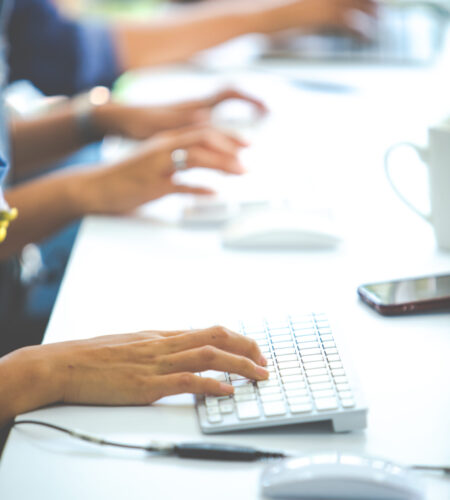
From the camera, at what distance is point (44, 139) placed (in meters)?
1.39

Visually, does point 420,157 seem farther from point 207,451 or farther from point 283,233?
point 207,451

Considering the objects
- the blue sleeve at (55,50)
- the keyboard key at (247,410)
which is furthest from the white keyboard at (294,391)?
the blue sleeve at (55,50)

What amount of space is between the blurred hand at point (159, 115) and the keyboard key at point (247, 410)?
80cm

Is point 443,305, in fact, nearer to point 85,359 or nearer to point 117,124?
point 85,359

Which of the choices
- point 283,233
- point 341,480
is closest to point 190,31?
point 283,233

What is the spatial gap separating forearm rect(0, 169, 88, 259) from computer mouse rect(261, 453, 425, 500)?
593mm

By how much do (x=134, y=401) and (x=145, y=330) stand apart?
0.09 meters

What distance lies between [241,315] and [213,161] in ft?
1.10

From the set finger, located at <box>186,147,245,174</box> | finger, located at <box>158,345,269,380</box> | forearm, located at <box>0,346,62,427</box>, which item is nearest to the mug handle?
finger, located at <box>186,147,245,174</box>

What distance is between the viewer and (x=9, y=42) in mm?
1559

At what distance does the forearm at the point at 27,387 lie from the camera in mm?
580

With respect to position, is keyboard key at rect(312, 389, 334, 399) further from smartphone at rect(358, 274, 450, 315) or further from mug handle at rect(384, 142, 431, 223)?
mug handle at rect(384, 142, 431, 223)

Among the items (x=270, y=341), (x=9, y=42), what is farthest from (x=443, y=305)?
(x=9, y=42)

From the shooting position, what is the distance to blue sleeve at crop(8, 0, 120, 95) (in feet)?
5.01
